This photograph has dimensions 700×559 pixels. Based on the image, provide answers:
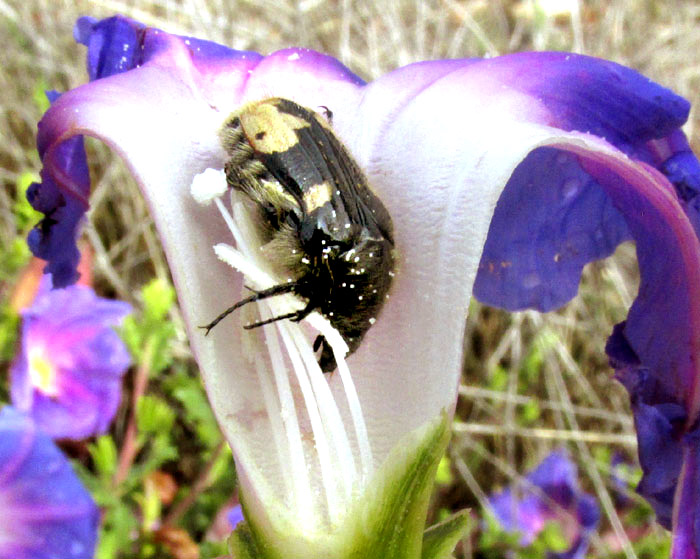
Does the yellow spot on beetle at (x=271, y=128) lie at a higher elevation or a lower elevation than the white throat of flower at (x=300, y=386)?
higher

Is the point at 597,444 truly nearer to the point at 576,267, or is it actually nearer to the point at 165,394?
the point at 165,394

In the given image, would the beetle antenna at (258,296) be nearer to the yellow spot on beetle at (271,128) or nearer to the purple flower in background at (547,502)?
the yellow spot on beetle at (271,128)

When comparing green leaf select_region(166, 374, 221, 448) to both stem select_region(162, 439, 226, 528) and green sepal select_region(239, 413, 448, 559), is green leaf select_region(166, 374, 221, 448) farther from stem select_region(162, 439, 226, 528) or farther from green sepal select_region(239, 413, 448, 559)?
green sepal select_region(239, 413, 448, 559)

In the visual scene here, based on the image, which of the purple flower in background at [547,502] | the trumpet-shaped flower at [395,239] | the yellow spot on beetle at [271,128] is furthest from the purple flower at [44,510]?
the purple flower in background at [547,502]

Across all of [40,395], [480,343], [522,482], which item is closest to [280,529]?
[40,395]

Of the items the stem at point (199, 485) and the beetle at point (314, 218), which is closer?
the beetle at point (314, 218)

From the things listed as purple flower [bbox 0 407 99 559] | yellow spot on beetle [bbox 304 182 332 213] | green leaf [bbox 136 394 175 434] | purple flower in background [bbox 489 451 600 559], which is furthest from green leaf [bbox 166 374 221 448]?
yellow spot on beetle [bbox 304 182 332 213]
